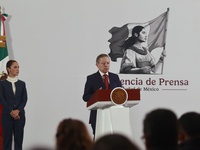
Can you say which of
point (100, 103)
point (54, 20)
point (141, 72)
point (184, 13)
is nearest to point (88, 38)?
point (54, 20)

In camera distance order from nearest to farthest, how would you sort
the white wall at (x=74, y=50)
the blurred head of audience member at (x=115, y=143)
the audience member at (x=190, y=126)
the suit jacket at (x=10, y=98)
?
1. the blurred head of audience member at (x=115, y=143)
2. the audience member at (x=190, y=126)
3. the suit jacket at (x=10, y=98)
4. the white wall at (x=74, y=50)

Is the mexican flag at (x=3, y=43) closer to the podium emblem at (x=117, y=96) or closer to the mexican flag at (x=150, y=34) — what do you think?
the mexican flag at (x=150, y=34)

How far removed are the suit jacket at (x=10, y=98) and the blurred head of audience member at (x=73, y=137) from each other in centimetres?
415

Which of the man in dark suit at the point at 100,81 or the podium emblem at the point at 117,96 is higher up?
the man in dark suit at the point at 100,81

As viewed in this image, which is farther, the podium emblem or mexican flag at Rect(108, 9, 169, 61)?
mexican flag at Rect(108, 9, 169, 61)

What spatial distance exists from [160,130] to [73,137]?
0.49 m

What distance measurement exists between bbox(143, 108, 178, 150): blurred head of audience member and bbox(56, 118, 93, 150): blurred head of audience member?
331 millimetres

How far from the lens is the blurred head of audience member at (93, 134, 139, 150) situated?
1.53 metres

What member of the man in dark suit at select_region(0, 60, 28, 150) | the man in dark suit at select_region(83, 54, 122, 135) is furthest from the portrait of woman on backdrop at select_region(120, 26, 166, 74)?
the man in dark suit at select_region(0, 60, 28, 150)

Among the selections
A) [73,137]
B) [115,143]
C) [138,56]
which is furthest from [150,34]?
[115,143]

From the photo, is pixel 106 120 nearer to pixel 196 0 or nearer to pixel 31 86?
pixel 31 86

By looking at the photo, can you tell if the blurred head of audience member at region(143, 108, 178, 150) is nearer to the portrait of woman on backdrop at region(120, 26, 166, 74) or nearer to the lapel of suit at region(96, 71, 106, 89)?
the lapel of suit at region(96, 71, 106, 89)

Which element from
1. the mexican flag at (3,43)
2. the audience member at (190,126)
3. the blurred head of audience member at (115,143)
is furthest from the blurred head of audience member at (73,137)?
the mexican flag at (3,43)

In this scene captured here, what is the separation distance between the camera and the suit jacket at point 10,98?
6.40 meters
